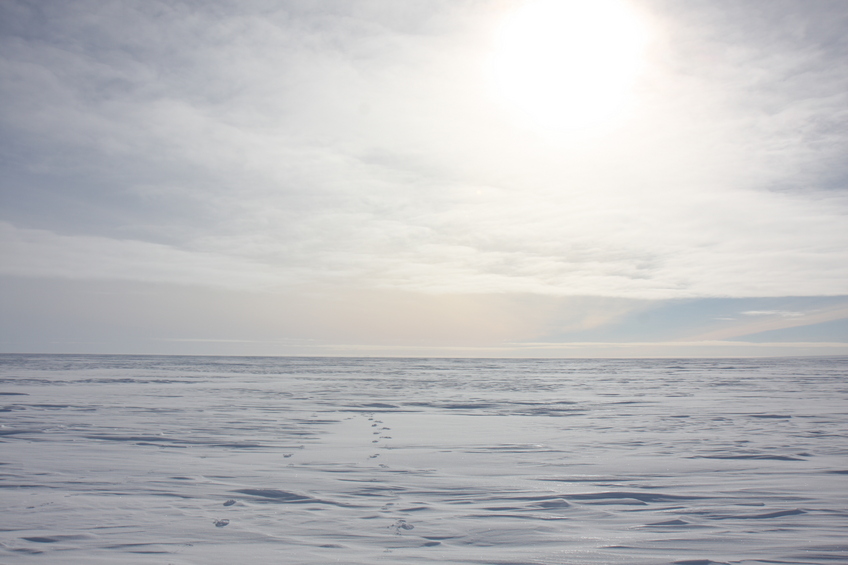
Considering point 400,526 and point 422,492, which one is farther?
point 422,492

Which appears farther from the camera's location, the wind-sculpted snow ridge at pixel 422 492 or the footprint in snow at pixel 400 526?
the footprint in snow at pixel 400 526

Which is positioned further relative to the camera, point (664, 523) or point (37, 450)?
point (37, 450)

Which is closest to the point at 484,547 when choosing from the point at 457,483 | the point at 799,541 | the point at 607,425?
the point at 457,483

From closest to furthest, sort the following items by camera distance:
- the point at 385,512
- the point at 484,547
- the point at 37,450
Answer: the point at 484,547 → the point at 385,512 → the point at 37,450

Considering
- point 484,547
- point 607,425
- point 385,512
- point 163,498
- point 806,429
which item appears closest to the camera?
point 484,547

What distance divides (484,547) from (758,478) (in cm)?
417

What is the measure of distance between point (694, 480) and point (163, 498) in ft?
19.2

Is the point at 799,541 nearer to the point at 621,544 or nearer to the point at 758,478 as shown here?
the point at 621,544

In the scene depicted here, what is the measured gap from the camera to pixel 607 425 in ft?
36.4

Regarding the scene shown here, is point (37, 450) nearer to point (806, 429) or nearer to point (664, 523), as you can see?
point (664, 523)

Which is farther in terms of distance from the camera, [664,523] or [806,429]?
[806,429]

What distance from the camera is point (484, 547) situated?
152 inches

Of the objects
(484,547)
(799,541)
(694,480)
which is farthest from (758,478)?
(484,547)

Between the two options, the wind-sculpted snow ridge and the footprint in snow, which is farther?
the footprint in snow
